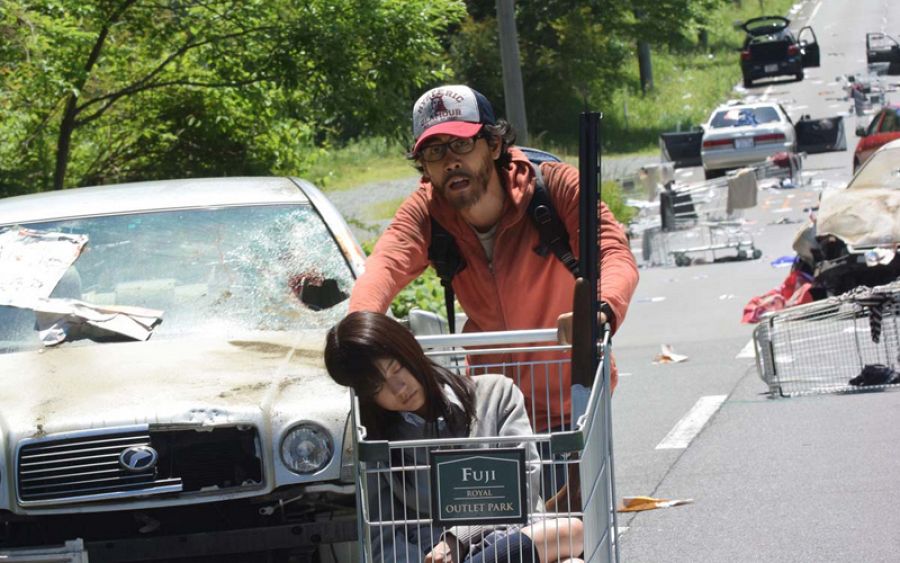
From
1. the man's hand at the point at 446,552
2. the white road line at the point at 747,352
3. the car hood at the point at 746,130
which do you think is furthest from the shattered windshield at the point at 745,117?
the man's hand at the point at 446,552

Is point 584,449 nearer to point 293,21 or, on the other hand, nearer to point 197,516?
point 197,516

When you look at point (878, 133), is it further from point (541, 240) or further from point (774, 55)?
point (774, 55)

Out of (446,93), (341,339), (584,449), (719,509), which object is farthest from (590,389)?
(719,509)

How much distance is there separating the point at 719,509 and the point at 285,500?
300cm

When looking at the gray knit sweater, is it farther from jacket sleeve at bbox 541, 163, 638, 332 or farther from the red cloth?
the red cloth

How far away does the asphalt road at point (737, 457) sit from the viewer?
20.7ft

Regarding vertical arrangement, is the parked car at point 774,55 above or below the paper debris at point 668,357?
above

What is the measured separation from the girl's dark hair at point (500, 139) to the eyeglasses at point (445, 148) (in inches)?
1.5

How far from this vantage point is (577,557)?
3.50 metres

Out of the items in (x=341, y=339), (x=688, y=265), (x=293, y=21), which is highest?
(x=293, y=21)

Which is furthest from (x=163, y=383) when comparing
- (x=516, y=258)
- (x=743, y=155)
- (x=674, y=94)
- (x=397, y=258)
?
(x=674, y=94)

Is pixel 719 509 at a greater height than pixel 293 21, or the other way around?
pixel 293 21

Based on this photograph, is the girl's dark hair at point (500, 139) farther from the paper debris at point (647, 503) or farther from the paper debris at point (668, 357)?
the paper debris at point (668, 357)

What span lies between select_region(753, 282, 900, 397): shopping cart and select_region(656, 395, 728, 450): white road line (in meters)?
0.42
